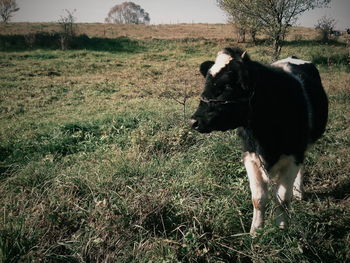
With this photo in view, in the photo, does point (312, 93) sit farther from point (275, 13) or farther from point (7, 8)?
point (7, 8)

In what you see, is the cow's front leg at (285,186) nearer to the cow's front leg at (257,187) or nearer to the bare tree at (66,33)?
the cow's front leg at (257,187)

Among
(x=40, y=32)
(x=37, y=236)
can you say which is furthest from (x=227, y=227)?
(x=40, y=32)

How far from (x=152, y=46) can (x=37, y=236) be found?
1106 inches

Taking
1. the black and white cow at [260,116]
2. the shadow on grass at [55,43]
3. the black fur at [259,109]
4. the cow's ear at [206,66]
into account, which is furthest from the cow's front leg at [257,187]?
the shadow on grass at [55,43]

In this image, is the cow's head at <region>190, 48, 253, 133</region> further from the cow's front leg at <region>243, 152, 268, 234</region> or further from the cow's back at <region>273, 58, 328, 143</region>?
the cow's back at <region>273, 58, 328, 143</region>

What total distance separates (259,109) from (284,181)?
90cm

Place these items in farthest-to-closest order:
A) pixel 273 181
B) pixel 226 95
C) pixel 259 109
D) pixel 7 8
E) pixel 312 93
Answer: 1. pixel 7 8
2. pixel 312 93
3. pixel 273 181
4. pixel 259 109
5. pixel 226 95

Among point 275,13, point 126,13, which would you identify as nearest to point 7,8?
point 126,13

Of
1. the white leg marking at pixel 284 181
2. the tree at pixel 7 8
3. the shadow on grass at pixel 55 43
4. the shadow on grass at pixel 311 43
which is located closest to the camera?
the white leg marking at pixel 284 181

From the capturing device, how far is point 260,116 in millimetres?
2977

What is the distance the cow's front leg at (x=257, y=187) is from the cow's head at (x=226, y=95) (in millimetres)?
485

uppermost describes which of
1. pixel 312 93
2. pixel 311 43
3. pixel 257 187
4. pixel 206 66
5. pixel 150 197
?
pixel 311 43

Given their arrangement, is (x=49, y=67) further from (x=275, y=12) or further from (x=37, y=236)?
(x=37, y=236)

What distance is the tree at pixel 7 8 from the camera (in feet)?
193
